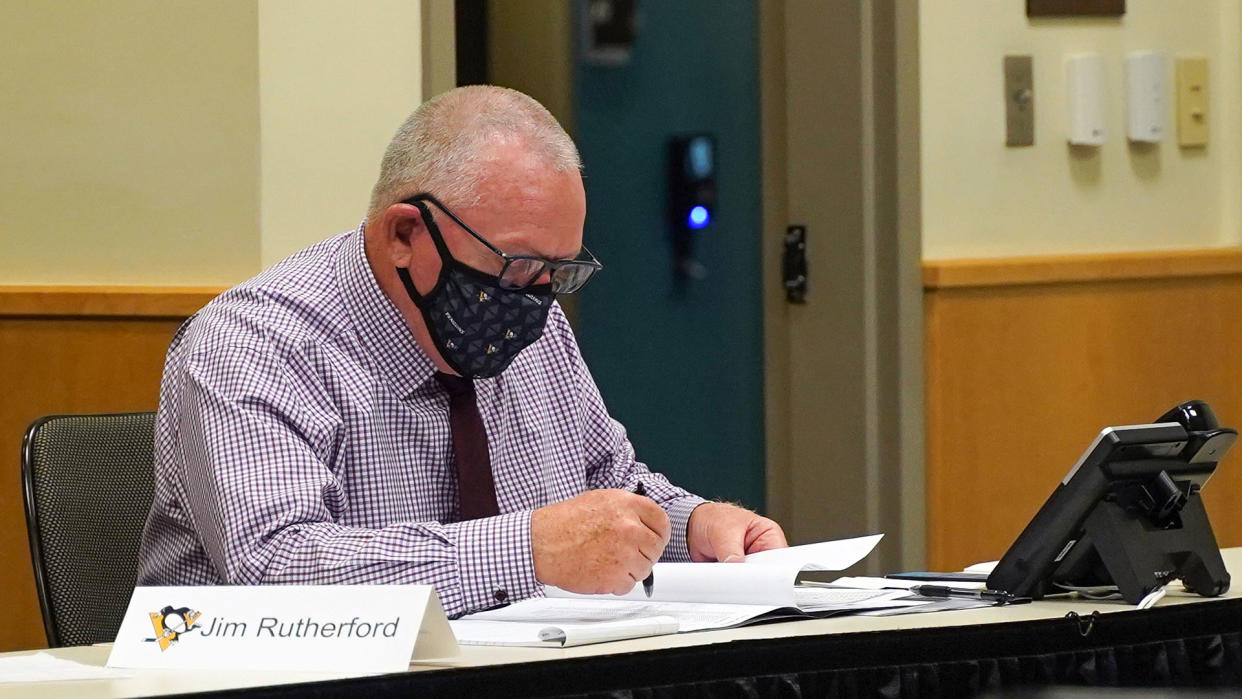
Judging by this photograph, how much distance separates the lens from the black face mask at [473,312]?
2.23 meters

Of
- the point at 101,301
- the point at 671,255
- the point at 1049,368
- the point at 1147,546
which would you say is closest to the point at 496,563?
the point at 1147,546

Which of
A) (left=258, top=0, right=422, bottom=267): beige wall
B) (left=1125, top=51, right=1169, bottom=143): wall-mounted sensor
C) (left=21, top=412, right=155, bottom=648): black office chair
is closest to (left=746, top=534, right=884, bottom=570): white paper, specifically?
(left=21, top=412, right=155, bottom=648): black office chair

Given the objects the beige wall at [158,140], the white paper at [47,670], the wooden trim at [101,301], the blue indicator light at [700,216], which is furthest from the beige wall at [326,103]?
the white paper at [47,670]

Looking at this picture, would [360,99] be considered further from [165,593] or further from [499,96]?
[165,593]

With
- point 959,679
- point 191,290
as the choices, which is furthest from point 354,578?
Answer: point 191,290

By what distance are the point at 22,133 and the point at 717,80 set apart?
163 cm

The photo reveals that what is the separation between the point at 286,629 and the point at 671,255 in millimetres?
2520

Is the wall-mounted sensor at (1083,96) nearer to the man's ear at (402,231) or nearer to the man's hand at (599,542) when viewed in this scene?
the man's ear at (402,231)

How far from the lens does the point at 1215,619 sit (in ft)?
6.48

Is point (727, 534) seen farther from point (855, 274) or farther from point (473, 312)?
point (855, 274)

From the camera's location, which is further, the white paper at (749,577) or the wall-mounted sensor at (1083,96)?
the wall-mounted sensor at (1083,96)

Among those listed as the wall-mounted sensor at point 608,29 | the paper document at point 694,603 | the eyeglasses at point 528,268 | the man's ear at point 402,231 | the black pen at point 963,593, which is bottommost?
the black pen at point 963,593

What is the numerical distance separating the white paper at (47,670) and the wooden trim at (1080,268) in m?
2.44

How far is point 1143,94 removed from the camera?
13.3 ft
